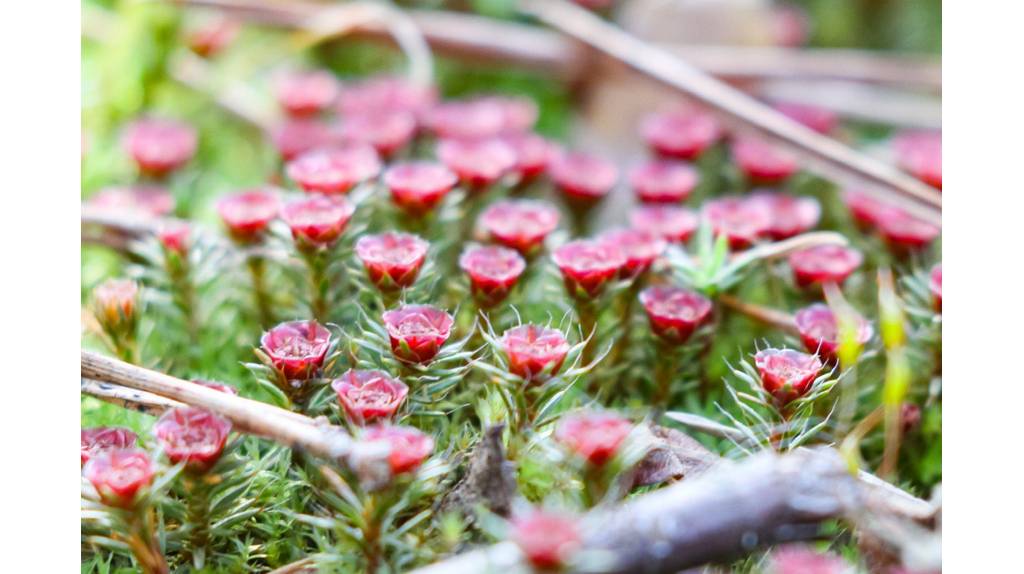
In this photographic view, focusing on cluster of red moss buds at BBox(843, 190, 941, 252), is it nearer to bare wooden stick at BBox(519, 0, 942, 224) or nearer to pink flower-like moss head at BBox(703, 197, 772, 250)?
bare wooden stick at BBox(519, 0, 942, 224)

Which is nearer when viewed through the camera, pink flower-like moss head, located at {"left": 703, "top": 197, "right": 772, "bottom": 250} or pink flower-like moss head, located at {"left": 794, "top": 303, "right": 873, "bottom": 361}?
pink flower-like moss head, located at {"left": 794, "top": 303, "right": 873, "bottom": 361}

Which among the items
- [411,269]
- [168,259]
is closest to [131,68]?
[168,259]

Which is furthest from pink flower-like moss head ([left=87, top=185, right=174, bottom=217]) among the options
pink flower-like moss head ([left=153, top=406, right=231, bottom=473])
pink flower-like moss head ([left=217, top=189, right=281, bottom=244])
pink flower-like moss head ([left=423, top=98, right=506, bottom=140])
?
pink flower-like moss head ([left=153, top=406, right=231, bottom=473])

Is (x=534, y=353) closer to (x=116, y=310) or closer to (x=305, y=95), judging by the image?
(x=116, y=310)

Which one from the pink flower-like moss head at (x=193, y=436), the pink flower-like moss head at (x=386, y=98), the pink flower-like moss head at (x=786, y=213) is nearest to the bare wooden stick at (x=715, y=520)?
the pink flower-like moss head at (x=193, y=436)

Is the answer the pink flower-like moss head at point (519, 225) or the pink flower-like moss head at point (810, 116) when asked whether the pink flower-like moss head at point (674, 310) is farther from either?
the pink flower-like moss head at point (810, 116)

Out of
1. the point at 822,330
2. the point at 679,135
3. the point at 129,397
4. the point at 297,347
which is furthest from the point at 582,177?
the point at 129,397
